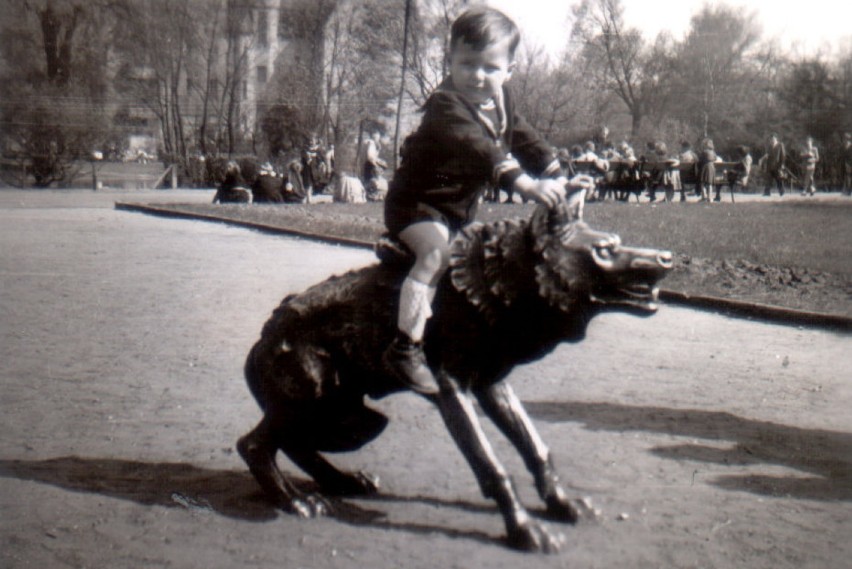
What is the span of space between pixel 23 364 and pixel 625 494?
4.26 metres

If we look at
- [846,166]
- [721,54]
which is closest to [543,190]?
[721,54]

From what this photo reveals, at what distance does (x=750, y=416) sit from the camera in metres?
6.32

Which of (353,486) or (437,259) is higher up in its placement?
(437,259)

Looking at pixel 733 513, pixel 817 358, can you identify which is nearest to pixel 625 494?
pixel 733 513

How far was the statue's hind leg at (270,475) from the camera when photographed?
4.35 m

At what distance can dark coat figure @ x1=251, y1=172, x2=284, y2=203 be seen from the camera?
27578mm

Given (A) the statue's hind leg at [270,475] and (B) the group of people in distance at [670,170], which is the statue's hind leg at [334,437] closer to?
(A) the statue's hind leg at [270,475]

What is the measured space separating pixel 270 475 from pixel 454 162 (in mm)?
1425

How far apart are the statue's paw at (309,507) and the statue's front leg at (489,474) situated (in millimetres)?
671

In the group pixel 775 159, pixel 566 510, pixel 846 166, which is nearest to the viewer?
pixel 566 510

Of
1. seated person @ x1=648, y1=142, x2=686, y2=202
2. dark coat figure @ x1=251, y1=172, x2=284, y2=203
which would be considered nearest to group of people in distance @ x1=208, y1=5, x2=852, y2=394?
seated person @ x1=648, y1=142, x2=686, y2=202

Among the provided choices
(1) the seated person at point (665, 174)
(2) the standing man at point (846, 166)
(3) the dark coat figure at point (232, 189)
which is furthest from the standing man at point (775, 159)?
(3) the dark coat figure at point (232, 189)

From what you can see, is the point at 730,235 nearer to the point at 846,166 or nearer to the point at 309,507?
the point at 846,166

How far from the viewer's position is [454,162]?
3875mm
